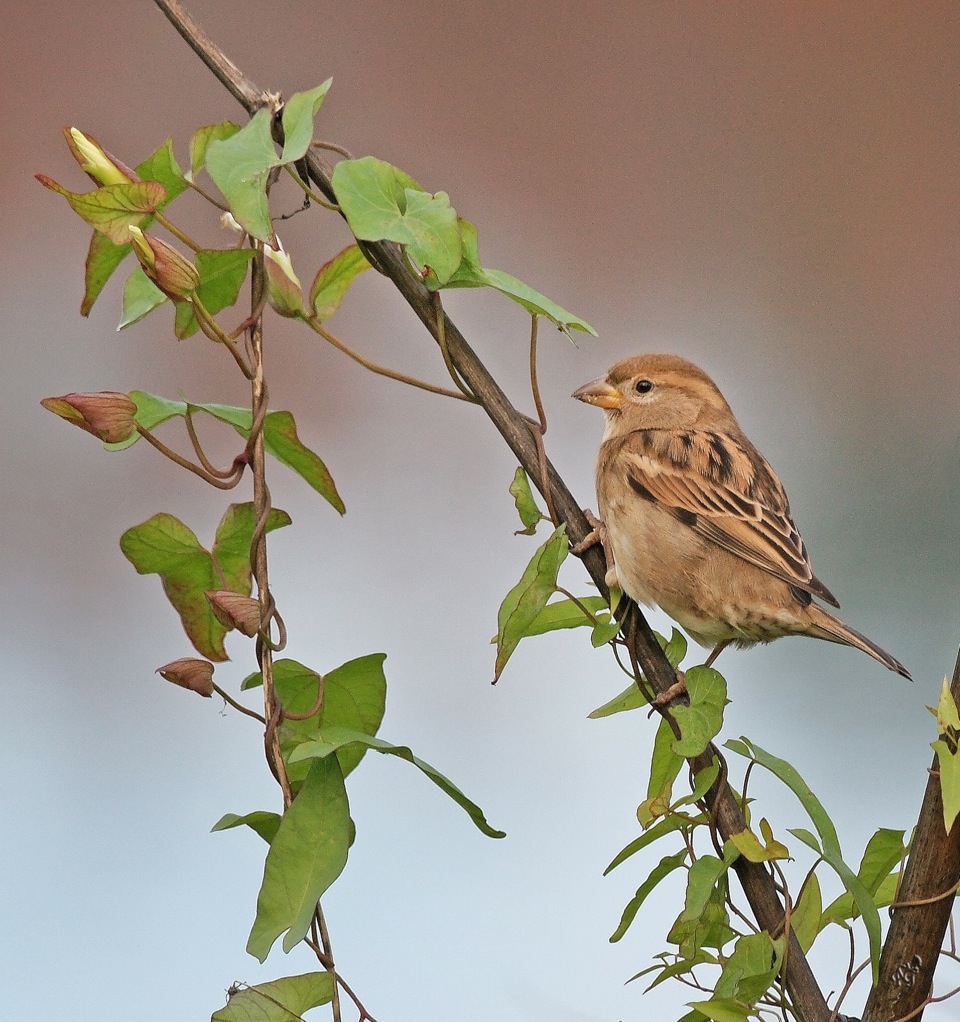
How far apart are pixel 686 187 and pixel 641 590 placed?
743 millimetres

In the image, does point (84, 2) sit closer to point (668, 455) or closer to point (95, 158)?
point (668, 455)

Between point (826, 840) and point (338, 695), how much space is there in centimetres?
30

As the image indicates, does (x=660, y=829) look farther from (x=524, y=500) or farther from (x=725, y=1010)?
(x=524, y=500)

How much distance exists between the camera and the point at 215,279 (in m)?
0.76

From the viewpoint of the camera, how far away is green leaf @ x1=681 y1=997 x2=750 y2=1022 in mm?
686

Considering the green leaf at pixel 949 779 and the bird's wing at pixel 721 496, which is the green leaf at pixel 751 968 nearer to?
the green leaf at pixel 949 779

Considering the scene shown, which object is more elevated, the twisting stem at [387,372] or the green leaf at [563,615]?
the twisting stem at [387,372]

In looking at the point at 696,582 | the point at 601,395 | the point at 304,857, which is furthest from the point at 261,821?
the point at 601,395

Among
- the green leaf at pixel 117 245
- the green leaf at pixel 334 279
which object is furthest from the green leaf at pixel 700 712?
the green leaf at pixel 117 245

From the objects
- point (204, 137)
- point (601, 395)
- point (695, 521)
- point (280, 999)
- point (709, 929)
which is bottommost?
point (280, 999)

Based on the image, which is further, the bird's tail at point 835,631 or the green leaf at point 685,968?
the bird's tail at point 835,631

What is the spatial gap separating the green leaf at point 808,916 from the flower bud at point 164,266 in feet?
1.75

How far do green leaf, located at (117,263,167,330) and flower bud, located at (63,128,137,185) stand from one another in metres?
0.08

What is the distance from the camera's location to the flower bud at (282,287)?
74cm
